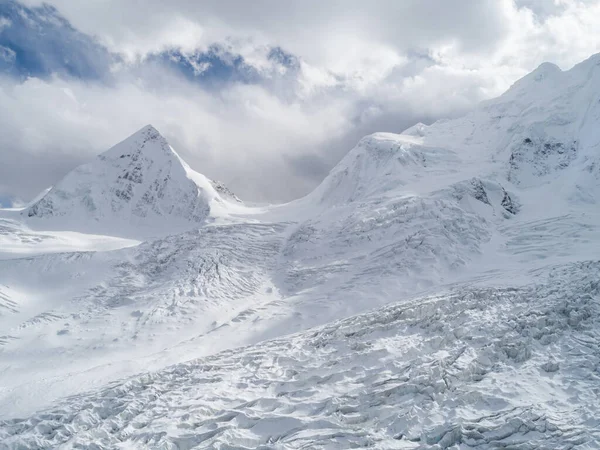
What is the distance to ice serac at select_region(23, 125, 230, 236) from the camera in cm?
7669

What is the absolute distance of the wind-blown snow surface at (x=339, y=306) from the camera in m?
21.2

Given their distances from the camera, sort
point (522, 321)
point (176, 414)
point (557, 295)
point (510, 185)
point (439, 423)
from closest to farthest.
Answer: point (439, 423)
point (176, 414)
point (522, 321)
point (557, 295)
point (510, 185)

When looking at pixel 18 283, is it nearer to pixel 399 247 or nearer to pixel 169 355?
pixel 169 355

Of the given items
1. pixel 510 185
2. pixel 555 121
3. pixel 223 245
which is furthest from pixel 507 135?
pixel 223 245

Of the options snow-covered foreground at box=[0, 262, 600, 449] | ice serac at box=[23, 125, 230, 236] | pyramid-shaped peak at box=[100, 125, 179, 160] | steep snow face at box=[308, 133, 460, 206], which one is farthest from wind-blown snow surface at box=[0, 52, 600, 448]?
pyramid-shaped peak at box=[100, 125, 179, 160]

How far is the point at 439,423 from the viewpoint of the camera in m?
19.8

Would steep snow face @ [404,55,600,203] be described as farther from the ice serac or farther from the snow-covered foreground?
the ice serac

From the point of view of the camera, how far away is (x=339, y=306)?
125 ft

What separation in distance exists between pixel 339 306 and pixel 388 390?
15900mm

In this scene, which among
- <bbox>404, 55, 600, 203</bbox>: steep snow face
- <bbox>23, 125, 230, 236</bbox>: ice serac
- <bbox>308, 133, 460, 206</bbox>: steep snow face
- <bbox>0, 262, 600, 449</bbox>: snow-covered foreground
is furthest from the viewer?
<bbox>23, 125, 230, 236</bbox>: ice serac

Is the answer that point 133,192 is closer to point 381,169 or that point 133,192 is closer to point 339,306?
point 381,169

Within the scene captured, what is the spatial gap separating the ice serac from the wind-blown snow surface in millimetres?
569

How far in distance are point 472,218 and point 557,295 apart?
836 inches

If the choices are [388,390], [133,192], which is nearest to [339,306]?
[388,390]
